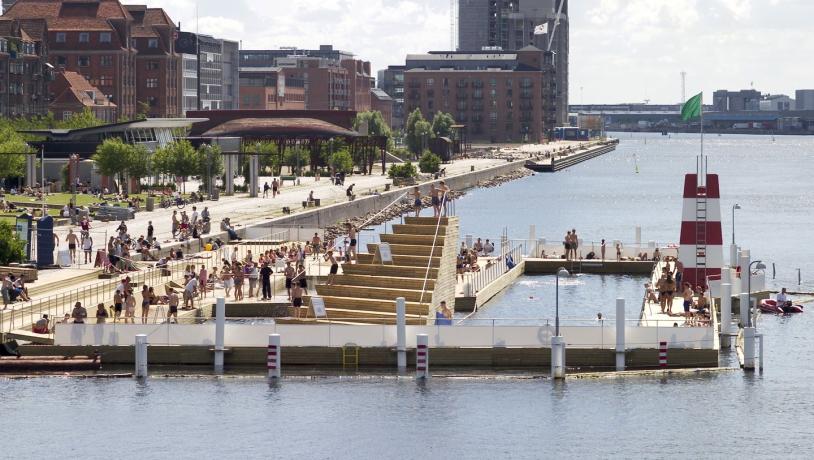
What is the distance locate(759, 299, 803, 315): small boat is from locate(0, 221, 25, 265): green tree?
30909 millimetres

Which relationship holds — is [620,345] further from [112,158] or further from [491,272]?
[112,158]

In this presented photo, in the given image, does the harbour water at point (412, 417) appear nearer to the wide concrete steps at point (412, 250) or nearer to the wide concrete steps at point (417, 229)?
the wide concrete steps at point (412, 250)

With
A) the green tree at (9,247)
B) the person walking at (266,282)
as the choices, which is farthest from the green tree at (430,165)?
the person walking at (266,282)

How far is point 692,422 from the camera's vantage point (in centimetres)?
4762

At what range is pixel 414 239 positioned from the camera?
59281 millimetres

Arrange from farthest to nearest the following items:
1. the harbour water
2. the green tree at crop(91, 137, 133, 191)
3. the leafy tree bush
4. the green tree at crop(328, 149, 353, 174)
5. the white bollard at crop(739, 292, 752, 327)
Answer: the green tree at crop(328, 149, 353, 174) → the leafy tree bush → the green tree at crop(91, 137, 133, 191) → the white bollard at crop(739, 292, 752, 327) → the harbour water

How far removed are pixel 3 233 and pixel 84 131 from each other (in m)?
66.4

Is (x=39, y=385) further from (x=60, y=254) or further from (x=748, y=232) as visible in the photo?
(x=748, y=232)

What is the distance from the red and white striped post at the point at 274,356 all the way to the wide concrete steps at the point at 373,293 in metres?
5.84

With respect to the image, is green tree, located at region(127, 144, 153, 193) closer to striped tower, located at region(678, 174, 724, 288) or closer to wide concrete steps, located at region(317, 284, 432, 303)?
striped tower, located at region(678, 174, 724, 288)

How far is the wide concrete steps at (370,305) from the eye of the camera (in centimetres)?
5572

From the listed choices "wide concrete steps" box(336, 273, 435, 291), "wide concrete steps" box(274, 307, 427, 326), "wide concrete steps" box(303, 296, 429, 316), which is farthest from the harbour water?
"wide concrete steps" box(336, 273, 435, 291)

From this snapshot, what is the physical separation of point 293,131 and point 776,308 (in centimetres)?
10393

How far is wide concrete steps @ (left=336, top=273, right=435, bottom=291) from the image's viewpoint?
57.1m
